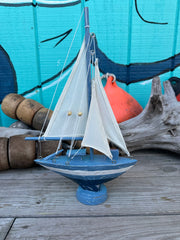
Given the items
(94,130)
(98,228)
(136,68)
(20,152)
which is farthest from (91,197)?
(136,68)

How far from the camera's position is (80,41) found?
1812 mm

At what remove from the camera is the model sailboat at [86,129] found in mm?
848

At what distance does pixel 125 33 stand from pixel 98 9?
A: 34 cm

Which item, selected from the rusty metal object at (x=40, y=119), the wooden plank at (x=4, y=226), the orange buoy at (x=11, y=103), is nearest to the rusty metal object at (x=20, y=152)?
the rusty metal object at (x=40, y=119)

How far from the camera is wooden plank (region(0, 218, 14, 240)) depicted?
0.77 meters

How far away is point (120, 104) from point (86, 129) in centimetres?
85

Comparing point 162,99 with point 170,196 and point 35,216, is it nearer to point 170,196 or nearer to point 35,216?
point 170,196

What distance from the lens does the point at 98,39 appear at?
5.99 feet

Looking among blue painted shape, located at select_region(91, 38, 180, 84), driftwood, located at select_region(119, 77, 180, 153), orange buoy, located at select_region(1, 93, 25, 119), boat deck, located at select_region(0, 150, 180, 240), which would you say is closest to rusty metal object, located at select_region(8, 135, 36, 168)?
boat deck, located at select_region(0, 150, 180, 240)

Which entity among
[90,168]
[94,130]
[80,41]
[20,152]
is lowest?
[20,152]

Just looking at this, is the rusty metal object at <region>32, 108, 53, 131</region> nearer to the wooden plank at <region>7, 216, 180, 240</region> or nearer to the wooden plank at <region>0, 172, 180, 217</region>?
the wooden plank at <region>0, 172, 180, 217</region>

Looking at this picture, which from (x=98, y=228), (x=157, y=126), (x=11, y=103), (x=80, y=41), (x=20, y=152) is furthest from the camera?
(x=80, y=41)

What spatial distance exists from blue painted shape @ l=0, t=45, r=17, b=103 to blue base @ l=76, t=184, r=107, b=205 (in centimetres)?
137

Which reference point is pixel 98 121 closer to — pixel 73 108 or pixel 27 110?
pixel 73 108
